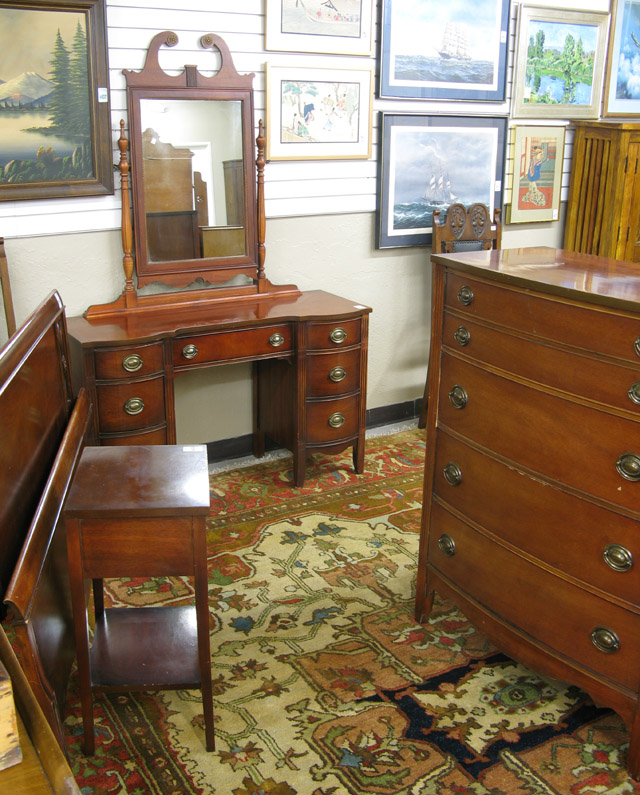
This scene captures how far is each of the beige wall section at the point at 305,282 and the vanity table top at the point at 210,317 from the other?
0.22m

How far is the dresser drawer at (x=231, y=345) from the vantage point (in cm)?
388

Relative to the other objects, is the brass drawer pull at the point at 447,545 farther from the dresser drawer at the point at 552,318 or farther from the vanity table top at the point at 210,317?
the vanity table top at the point at 210,317

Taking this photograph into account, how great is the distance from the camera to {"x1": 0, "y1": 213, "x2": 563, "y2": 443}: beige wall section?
3918 mm

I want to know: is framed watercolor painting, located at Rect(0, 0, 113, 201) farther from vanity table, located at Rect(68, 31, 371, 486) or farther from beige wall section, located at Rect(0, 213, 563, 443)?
beige wall section, located at Rect(0, 213, 563, 443)

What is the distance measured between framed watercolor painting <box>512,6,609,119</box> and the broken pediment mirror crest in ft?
6.72

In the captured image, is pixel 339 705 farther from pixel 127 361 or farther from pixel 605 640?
pixel 127 361

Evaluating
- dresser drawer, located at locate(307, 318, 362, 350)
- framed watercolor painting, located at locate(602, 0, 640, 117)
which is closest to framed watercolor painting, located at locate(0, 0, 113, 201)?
dresser drawer, located at locate(307, 318, 362, 350)

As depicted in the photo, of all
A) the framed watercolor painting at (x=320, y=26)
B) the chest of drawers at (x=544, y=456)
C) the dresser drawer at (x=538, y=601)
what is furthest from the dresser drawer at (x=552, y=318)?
the framed watercolor painting at (x=320, y=26)

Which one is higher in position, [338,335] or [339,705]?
[338,335]

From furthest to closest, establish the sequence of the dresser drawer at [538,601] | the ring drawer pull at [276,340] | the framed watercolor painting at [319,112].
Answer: the framed watercolor painting at [319,112]
the ring drawer pull at [276,340]
the dresser drawer at [538,601]

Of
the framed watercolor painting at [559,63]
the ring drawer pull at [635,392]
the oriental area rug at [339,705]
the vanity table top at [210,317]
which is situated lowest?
the oriental area rug at [339,705]

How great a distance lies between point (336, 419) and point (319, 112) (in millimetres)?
1730

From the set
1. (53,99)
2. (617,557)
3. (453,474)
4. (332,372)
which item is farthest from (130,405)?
(617,557)

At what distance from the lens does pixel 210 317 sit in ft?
13.2
